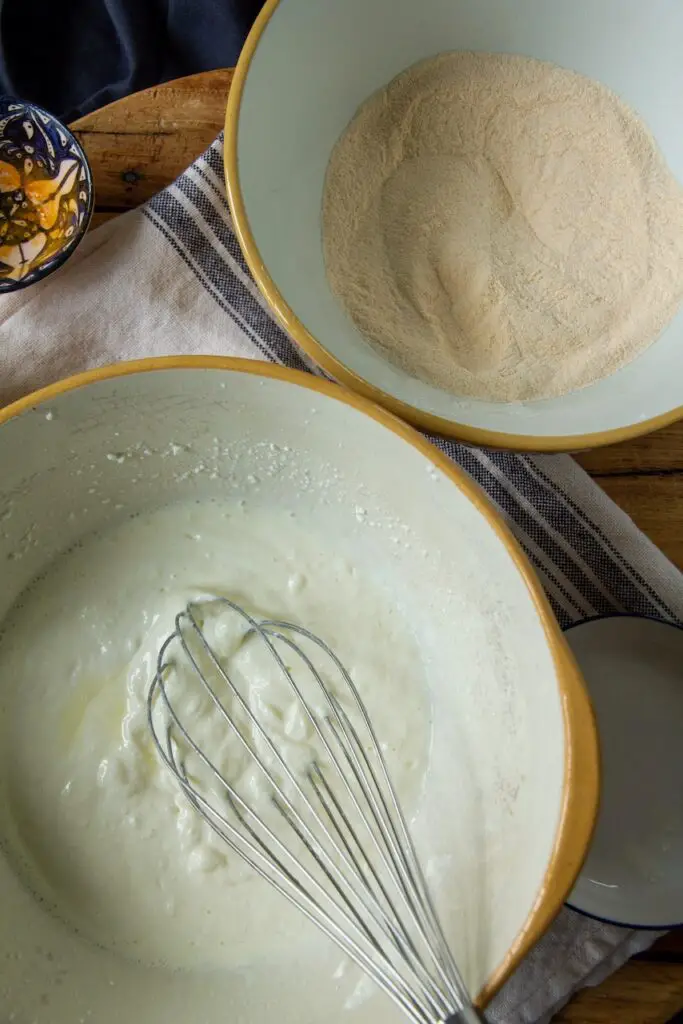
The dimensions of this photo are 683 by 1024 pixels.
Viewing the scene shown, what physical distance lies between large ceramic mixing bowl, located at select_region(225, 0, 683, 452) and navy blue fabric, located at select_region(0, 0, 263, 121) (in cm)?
23

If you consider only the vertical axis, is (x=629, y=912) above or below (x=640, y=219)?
below

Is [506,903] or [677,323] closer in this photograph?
[506,903]

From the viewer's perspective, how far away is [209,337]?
24.8 inches

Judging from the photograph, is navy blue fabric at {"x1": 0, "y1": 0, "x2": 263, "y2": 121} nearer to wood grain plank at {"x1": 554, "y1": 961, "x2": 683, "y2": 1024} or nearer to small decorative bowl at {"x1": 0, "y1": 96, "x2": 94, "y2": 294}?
small decorative bowl at {"x1": 0, "y1": 96, "x2": 94, "y2": 294}

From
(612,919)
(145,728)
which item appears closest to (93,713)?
(145,728)

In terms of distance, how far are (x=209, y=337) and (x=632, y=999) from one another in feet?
1.74

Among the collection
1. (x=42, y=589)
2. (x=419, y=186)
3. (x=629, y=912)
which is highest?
(x=419, y=186)

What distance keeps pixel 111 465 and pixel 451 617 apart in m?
0.24

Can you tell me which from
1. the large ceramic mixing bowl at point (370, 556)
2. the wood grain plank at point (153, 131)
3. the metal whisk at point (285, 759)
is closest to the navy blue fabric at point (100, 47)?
the wood grain plank at point (153, 131)

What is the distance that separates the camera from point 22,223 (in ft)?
2.11

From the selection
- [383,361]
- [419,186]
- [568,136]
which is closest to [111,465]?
[383,361]

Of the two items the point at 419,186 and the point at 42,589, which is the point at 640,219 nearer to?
the point at 419,186

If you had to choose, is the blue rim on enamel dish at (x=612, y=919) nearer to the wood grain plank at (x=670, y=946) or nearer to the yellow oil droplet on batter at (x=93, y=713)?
the wood grain plank at (x=670, y=946)

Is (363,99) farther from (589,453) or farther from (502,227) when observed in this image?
(589,453)
